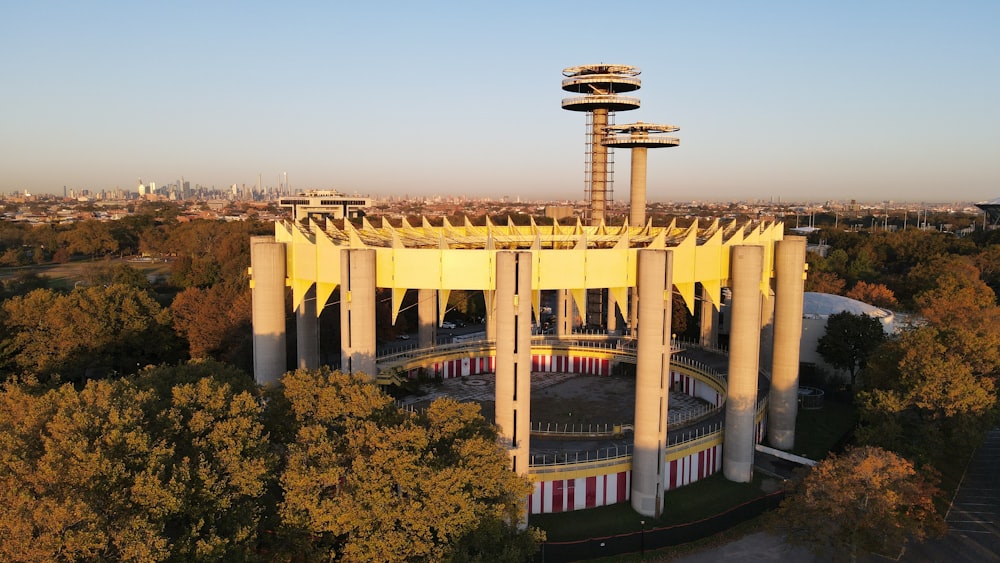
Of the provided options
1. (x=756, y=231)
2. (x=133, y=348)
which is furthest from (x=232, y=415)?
(x=133, y=348)

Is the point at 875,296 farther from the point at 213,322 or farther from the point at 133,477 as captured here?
the point at 133,477

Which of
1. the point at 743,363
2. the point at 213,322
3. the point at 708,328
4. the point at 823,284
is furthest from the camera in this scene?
the point at 823,284

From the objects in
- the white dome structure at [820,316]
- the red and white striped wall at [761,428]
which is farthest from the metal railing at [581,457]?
the white dome structure at [820,316]

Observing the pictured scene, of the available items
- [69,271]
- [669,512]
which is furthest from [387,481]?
[69,271]

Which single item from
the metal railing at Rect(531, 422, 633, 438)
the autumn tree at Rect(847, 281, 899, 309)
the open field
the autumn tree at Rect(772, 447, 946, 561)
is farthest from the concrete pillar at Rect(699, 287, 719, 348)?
the open field

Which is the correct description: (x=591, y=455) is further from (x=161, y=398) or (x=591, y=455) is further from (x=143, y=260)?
(x=143, y=260)

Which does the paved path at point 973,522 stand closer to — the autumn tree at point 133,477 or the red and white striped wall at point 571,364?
the red and white striped wall at point 571,364
